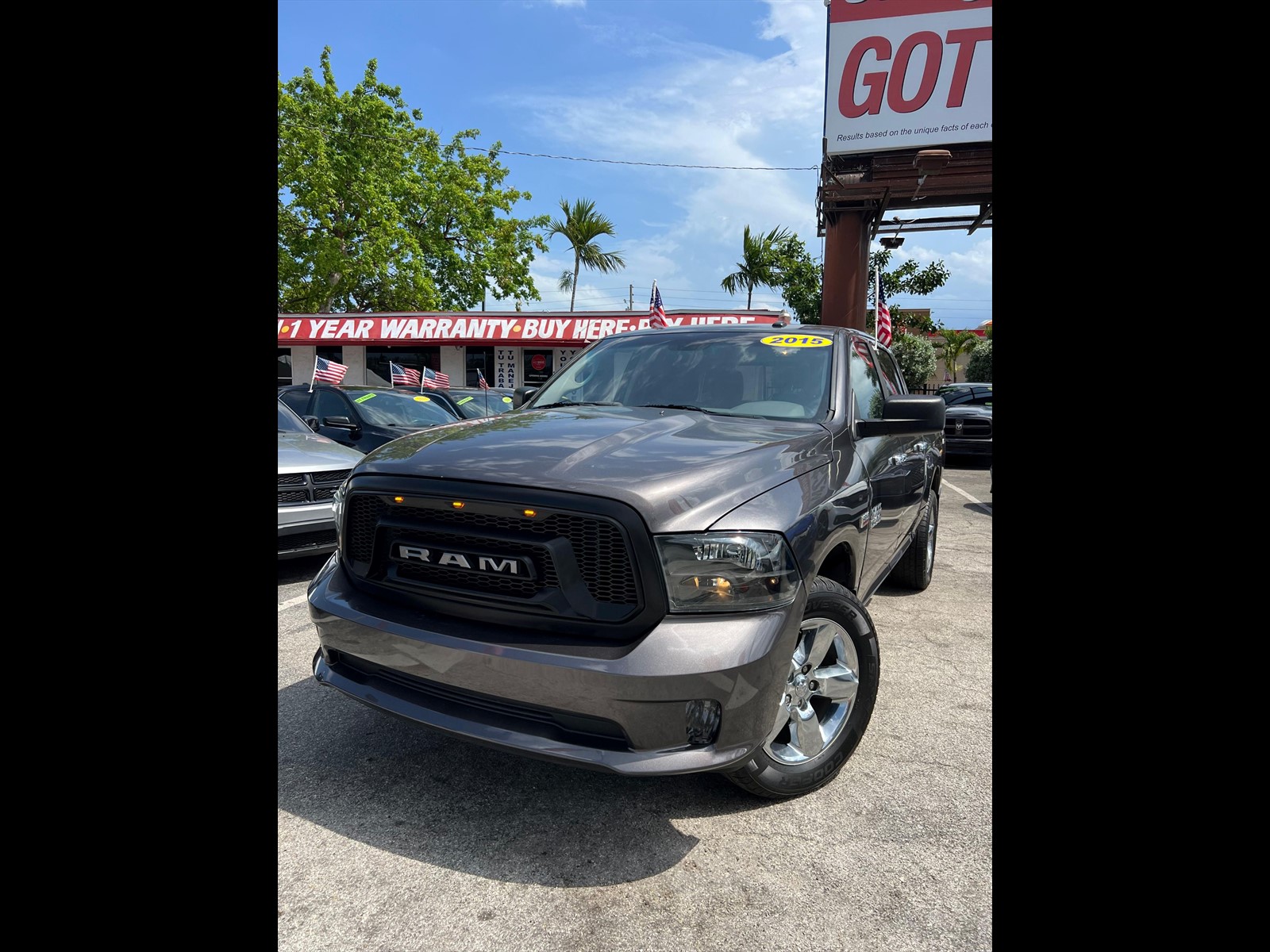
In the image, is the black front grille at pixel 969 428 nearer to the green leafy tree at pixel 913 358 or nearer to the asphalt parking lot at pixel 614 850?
the asphalt parking lot at pixel 614 850

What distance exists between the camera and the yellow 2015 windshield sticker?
150 inches

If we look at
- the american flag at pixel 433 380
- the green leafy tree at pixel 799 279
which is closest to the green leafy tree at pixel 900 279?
the green leafy tree at pixel 799 279

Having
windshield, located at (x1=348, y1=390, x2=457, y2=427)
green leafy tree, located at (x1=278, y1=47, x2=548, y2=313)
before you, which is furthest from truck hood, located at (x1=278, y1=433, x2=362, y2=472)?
A: green leafy tree, located at (x1=278, y1=47, x2=548, y2=313)

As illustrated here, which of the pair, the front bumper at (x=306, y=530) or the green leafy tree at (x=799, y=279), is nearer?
the front bumper at (x=306, y=530)

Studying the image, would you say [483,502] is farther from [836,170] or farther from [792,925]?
[836,170]

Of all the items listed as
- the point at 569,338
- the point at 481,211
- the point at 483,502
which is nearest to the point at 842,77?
the point at 569,338

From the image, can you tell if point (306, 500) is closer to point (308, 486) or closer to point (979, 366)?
point (308, 486)

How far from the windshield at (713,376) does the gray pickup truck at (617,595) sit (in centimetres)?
34

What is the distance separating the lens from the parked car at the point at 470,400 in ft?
33.2

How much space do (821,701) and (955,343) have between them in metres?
50.8

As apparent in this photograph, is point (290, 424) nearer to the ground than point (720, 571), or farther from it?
farther from it

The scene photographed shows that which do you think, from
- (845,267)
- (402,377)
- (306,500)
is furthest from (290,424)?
(845,267)

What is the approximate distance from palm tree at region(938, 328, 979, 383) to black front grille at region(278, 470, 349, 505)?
4778 centimetres

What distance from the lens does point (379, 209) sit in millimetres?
26953
